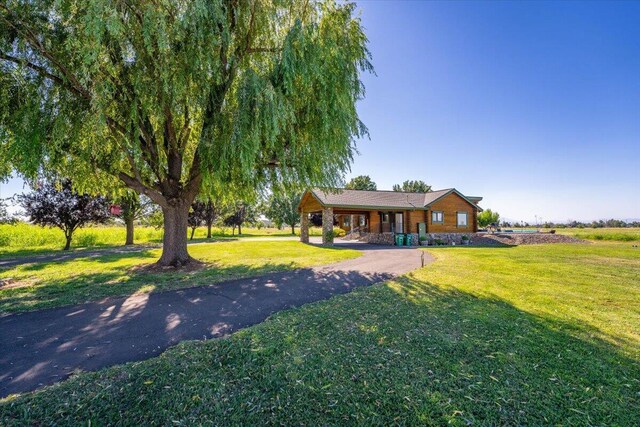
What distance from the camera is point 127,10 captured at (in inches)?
275

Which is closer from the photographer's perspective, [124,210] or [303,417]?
[303,417]

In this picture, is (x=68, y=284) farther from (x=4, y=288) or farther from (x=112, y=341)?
(x=112, y=341)

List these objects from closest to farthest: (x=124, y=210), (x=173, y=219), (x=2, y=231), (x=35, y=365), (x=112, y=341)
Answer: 1. (x=35, y=365)
2. (x=112, y=341)
3. (x=173, y=219)
4. (x=2, y=231)
5. (x=124, y=210)

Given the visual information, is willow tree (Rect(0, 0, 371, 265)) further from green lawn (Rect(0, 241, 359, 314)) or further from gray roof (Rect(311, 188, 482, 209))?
gray roof (Rect(311, 188, 482, 209))

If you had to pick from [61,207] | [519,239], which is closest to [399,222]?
[519,239]

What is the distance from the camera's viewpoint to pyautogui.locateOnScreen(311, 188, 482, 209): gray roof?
22.1m

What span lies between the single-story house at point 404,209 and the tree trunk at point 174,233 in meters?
12.5

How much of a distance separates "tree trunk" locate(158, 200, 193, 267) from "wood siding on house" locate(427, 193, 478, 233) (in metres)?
19.9

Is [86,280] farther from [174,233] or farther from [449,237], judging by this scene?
[449,237]

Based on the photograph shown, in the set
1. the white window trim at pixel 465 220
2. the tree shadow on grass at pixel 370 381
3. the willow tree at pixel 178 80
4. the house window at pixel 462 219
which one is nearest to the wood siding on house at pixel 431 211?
the white window trim at pixel 465 220

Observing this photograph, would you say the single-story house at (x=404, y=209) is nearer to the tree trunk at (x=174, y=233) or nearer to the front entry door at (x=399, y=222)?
the front entry door at (x=399, y=222)

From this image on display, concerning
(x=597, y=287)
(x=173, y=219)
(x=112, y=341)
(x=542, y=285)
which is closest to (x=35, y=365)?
(x=112, y=341)

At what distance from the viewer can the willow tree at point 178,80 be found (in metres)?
6.92

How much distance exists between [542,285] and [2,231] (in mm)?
31913
